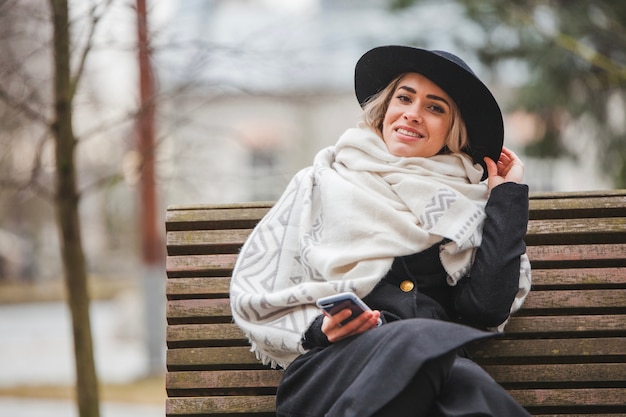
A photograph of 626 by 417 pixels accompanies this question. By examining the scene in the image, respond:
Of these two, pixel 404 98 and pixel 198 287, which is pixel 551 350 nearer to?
pixel 404 98

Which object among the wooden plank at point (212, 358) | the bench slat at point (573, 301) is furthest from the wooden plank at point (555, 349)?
the wooden plank at point (212, 358)

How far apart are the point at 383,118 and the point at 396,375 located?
40.4 inches

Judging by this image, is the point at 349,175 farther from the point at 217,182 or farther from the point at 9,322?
the point at 9,322

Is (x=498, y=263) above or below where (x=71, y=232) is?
below

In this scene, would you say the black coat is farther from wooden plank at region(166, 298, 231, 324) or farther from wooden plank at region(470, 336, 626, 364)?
wooden plank at region(166, 298, 231, 324)

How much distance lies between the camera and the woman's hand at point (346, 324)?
2545 mm

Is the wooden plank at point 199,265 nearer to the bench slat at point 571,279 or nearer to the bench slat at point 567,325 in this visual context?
the bench slat at point 571,279

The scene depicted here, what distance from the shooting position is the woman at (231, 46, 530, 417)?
8.92ft

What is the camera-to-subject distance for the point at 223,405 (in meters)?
3.11

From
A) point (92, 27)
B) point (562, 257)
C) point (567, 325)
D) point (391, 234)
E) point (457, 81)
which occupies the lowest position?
Answer: point (567, 325)

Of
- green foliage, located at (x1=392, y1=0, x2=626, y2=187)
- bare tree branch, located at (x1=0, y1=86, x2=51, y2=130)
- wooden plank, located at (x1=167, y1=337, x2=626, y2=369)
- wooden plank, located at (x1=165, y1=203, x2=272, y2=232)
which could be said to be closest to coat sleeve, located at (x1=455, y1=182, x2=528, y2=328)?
wooden plank, located at (x1=167, y1=337, x2=626, y2=369)

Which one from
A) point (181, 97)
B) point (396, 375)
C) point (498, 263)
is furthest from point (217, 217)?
point (181, 97)

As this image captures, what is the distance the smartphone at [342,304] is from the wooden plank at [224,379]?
2.09 feet

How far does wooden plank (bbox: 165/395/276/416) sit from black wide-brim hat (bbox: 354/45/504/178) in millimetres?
1071
